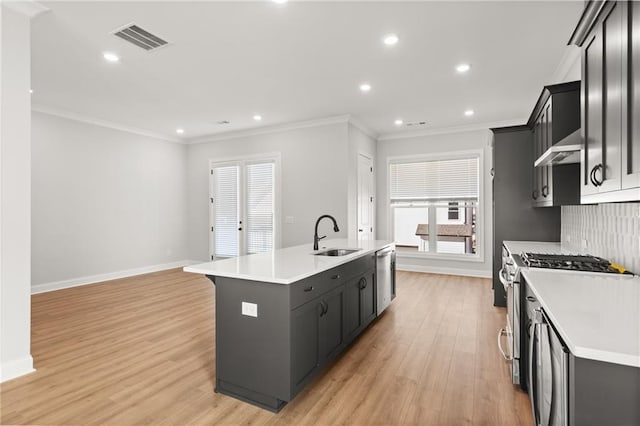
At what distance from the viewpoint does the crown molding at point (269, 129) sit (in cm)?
590

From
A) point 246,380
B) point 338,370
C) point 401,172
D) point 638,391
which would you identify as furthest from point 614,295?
point 401,172

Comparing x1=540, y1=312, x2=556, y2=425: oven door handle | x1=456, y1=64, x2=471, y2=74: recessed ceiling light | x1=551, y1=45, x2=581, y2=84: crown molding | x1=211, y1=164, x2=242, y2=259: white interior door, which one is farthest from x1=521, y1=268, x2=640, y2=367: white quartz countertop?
x1=211, y1=164, x2=242, y2=259: white interior door

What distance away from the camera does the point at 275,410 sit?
2150 mm

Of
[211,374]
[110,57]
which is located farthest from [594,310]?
[110,57]

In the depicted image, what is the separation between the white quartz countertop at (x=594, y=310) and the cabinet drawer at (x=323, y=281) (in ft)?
4.44

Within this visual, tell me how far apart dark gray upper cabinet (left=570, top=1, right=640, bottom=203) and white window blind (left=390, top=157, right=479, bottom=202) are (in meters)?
4.74

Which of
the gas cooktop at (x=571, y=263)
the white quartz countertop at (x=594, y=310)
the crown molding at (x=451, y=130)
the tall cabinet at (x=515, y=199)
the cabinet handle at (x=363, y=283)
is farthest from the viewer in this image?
the crown molding at (x=451, y=130)

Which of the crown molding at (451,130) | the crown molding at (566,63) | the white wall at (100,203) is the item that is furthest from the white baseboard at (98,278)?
the crown molding at (566,63)

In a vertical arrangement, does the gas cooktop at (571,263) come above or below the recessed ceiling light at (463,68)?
below

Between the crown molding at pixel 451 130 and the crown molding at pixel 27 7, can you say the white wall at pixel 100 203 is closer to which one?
the crown molding at pixel 27 7

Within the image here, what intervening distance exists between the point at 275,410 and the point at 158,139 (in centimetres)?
665

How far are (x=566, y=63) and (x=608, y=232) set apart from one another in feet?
7.01

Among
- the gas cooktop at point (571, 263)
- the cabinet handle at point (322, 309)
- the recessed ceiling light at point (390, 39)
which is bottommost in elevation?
the cabinet handle at point (322, 309)

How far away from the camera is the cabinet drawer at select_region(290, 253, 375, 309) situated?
2186 millimetres
